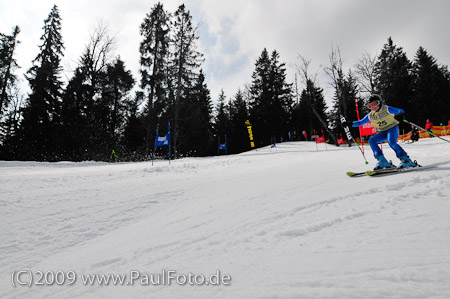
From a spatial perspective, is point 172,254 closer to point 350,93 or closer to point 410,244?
point 410,244

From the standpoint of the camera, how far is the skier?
5004mm

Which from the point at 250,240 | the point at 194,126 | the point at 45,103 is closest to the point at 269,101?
the point at 194,126

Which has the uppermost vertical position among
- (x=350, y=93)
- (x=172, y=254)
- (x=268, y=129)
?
(x=350, y=93)

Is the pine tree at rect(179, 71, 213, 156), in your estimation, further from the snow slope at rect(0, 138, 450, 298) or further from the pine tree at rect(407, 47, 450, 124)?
the pine tree at rect(407, 47, 450, 124)

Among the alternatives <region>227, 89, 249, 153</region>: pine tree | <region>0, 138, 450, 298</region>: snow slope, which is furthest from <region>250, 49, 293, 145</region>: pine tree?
<region>0, 138, 450, 298</region>: snow slope

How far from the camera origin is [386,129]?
17.3 feet

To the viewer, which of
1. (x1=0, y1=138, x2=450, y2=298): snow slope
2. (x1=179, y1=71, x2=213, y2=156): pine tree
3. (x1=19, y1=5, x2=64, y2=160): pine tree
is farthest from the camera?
(x1=179, y1=71, x2=213, y2=156): pine tree

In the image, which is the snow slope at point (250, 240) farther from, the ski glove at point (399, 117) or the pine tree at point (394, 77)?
the pine tree at point (394, 77)

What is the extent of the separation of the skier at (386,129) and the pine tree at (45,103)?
2269cm

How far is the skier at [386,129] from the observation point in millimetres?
5004

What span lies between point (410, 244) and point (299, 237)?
89 centimetres

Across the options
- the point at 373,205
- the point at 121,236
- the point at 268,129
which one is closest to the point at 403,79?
the point at 268,129

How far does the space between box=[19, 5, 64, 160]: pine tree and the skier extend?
22.7 meters

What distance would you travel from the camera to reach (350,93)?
43.3 meters
